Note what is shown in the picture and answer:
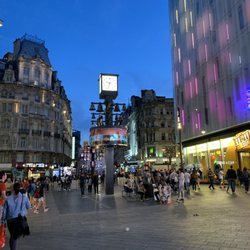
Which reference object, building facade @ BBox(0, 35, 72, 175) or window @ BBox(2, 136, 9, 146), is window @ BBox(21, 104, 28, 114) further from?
window @ BBox(2, 136, 9, 146)

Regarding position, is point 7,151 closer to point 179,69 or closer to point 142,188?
point 179,69

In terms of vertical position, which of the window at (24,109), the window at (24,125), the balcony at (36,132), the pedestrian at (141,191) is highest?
the window at (24,109)

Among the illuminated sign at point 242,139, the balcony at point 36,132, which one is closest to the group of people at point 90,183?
the illuminated sign at point 242,139

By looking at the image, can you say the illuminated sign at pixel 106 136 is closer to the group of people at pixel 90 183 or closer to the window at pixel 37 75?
the group of people at pixel 90 183

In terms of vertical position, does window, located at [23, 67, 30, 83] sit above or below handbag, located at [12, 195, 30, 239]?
above

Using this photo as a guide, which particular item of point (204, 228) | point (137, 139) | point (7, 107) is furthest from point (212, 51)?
point (137, 139)

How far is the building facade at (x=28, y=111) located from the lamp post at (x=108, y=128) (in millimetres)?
36013

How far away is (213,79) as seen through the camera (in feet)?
103

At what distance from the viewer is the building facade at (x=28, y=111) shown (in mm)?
58625

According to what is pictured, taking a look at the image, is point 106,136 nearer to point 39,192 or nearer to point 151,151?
point 39,192

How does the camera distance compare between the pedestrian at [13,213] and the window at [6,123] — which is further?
the window at [6,123]

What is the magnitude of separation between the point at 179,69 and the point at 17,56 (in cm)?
4060

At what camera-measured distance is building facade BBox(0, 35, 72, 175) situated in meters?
58.6

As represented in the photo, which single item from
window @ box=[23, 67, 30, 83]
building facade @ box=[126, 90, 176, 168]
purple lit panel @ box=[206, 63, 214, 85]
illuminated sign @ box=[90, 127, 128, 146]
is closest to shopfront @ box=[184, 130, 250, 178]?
purple lit panel @ box=[206, 63, 214, 85]
